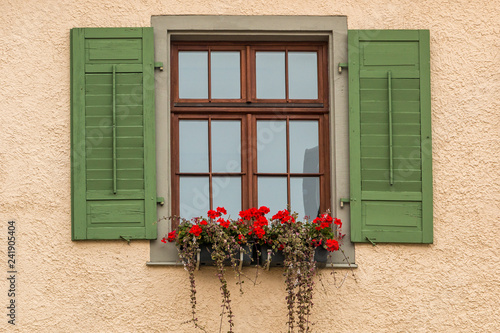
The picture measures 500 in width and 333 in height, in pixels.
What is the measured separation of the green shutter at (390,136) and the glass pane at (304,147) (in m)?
0.33

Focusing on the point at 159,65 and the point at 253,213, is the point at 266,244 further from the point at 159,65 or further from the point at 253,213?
the point at 159,65

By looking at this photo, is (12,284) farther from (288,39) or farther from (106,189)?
(288,39)

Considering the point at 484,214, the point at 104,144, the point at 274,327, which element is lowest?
the point at 274,327

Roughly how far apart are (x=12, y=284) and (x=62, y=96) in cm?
134

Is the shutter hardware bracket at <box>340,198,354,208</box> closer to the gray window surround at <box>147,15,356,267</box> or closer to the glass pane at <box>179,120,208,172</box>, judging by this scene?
the gray window surround at <box>147,15,356,267</box>

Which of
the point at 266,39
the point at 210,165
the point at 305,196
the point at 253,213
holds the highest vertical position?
the point at 266,39

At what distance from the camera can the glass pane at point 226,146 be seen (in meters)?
8.05

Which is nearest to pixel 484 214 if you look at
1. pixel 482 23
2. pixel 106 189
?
pixel 482 23

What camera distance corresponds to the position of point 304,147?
8117 millimetres

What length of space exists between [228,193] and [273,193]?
0.32 m

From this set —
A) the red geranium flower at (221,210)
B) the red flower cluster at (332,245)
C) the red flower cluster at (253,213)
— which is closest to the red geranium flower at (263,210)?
the red flower cluster at (253,213)

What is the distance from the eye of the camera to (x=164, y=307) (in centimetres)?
767

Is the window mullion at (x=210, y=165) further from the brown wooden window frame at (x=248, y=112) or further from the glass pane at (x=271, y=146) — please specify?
the glass pane at (x=271, y=146)

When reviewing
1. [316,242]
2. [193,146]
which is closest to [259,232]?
[316,242]
